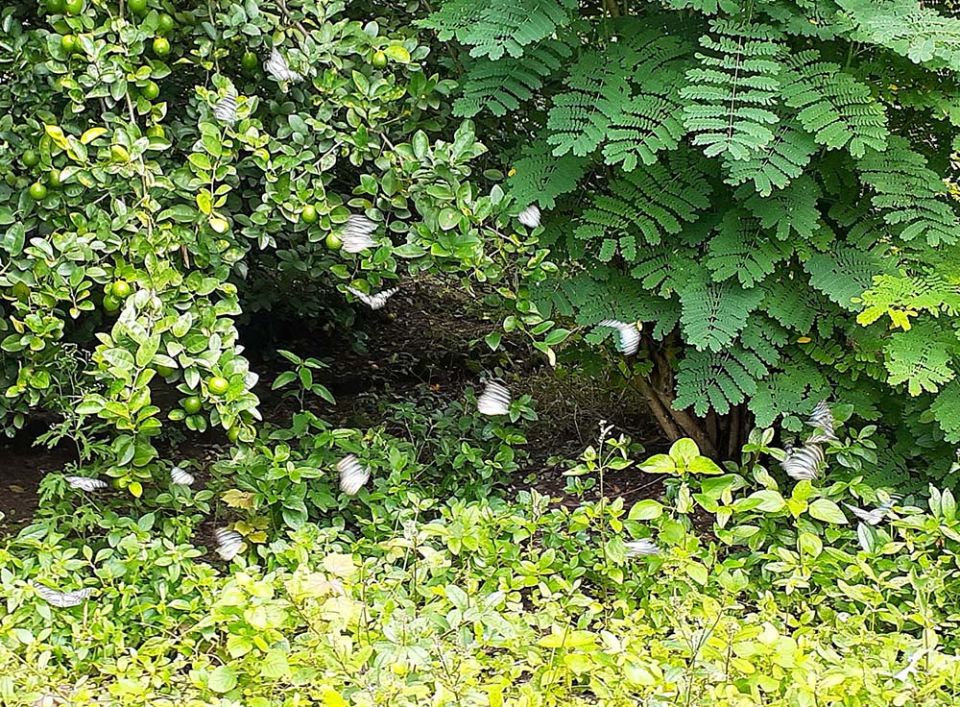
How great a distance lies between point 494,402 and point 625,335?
67 cm

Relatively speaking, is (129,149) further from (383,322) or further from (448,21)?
(383,322)

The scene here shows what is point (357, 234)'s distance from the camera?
123 inches

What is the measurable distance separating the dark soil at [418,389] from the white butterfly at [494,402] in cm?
28

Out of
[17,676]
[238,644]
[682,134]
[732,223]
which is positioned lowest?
[17,676]

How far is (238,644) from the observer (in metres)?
2.19

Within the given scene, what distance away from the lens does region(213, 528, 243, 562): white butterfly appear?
3.01 meters

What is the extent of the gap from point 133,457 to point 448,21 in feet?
5.10

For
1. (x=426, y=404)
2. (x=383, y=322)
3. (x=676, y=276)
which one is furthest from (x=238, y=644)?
(x=383, y=322)

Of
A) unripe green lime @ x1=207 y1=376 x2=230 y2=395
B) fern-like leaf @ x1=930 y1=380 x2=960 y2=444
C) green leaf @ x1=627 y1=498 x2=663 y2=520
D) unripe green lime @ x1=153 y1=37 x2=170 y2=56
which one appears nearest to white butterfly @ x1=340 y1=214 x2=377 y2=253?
unripe green lime @ x1=207 y1=376 x2=230 y2=395

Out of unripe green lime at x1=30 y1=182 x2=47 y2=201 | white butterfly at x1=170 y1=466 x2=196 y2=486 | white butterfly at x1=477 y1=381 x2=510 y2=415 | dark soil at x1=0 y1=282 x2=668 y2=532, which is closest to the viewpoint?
unripe green lime at x1=30 y1=182 x2=47 y2=201

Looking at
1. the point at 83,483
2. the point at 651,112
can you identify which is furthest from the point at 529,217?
the point at 83,483

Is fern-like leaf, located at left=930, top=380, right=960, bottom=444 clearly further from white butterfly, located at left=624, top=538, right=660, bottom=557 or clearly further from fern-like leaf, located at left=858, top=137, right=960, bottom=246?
white butterfly, located at left=624, top=538, right=660, bottom=557

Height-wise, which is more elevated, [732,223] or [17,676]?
[732,223]

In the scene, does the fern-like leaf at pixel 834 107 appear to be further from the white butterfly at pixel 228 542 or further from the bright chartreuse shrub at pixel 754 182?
the white butterfly at pixel 228 542
